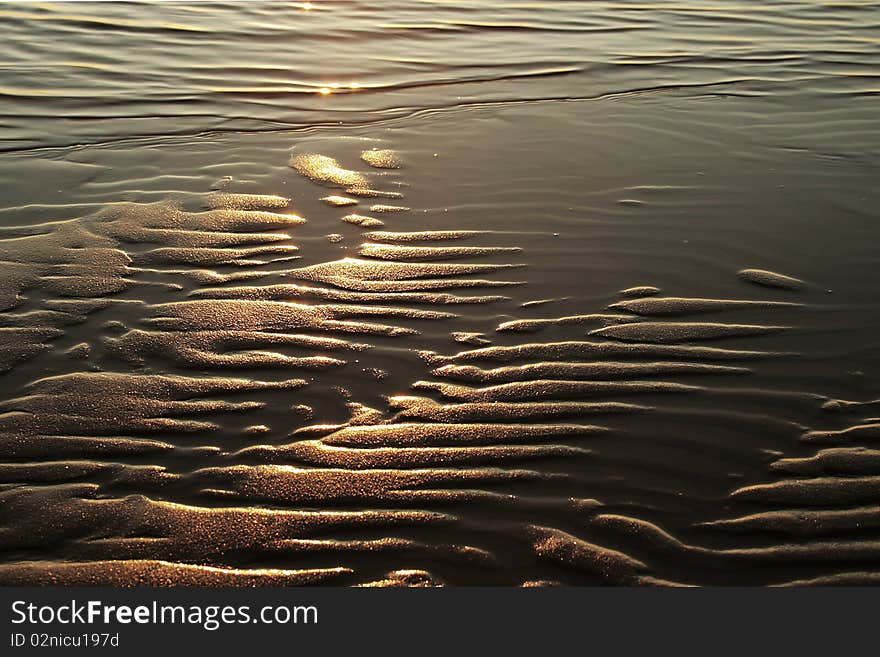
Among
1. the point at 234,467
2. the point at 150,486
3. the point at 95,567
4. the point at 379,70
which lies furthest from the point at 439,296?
the point at 379,70

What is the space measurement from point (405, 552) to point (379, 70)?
17.1 ft

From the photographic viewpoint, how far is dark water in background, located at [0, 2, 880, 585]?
2.43 meters

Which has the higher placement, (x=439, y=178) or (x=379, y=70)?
(x=379, y=70)

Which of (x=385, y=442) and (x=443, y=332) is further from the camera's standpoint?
(x=443, y=332)

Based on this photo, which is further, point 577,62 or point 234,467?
point 577,62

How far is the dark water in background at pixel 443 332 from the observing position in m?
2.43

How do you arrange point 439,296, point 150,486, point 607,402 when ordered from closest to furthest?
point 150,486, point 607,402, point 439,296

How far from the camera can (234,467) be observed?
8.66ft

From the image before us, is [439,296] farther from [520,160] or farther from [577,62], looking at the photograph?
[577,62]

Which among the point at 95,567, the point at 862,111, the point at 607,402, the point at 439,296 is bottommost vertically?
the point at 95,567

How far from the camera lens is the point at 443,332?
3328 millimetres

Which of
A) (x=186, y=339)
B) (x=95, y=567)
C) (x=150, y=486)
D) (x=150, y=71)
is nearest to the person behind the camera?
(x=95, y=567)

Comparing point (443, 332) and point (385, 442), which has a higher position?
point (443, 332)

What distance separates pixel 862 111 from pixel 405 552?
515cm
